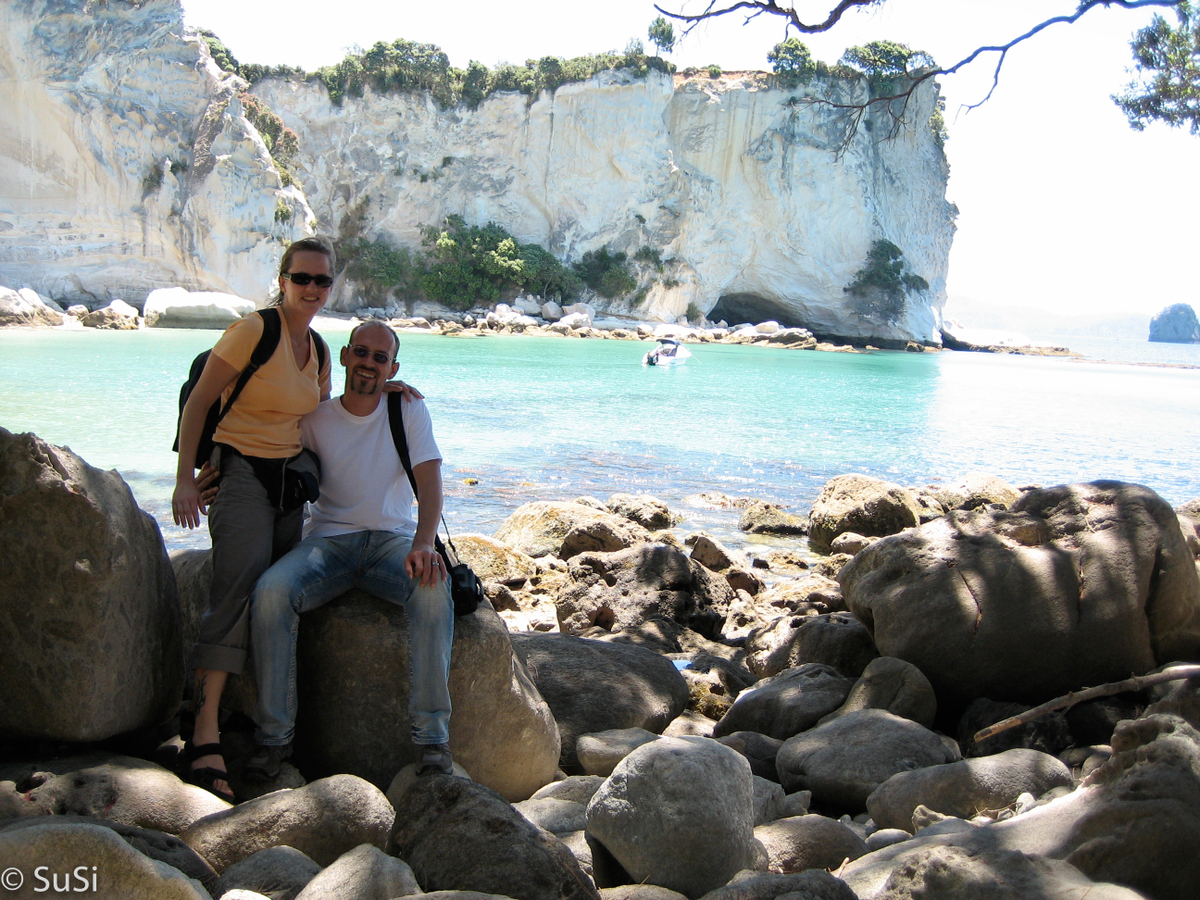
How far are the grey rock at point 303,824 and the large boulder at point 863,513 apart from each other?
7873 millimetres

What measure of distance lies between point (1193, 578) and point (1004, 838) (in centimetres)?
282

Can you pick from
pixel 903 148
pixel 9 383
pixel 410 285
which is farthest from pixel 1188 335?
pixel 9 383

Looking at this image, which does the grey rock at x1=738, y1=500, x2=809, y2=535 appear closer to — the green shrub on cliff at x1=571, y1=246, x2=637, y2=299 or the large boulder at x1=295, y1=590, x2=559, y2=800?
the large boulder at x1=295, y1=590, x2=559, y2=800

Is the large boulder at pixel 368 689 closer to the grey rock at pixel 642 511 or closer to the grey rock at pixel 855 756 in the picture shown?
the grey rock at pixel 855 756

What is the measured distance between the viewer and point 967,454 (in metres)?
17.4

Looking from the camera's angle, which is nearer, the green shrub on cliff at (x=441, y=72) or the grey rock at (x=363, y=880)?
the grey rock at (x=363, y=880)

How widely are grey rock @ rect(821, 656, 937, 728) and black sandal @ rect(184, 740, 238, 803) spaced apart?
2.59 meters

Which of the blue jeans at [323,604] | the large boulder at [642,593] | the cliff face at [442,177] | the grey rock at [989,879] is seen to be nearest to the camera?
the grey rock at [989,879]

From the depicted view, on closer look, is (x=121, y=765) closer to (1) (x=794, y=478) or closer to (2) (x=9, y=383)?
(1) (x=794, y=478)

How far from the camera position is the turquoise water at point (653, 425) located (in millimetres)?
12461

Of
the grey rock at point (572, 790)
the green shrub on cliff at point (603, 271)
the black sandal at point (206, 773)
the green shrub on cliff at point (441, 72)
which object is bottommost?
the grey rock at point (572, 790)

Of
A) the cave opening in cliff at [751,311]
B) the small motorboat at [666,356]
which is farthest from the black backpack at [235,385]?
the cave opening in cliff at [751,311]

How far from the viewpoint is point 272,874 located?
6.77ft

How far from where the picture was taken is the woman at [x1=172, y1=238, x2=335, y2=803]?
2.79 meters
